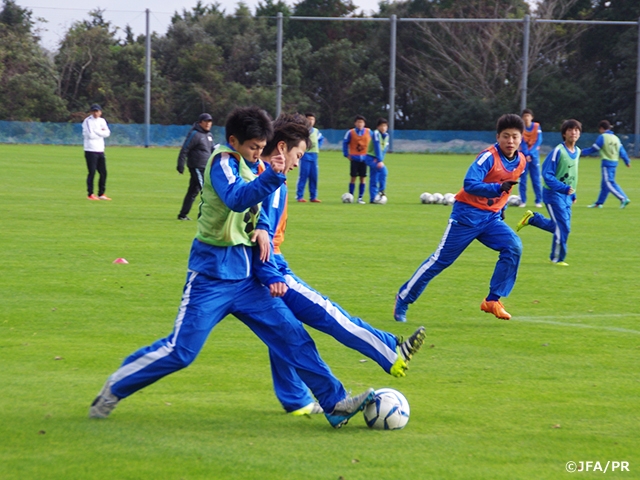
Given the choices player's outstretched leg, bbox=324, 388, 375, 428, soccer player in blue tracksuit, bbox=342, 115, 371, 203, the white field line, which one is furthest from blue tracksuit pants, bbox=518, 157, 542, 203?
player's outstretched leg, bbox=324, 388, 375, 428

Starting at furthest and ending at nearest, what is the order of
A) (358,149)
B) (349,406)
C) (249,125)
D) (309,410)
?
1. (358,149)
2. (309,410)
3. (349,406)
4. (249,125)

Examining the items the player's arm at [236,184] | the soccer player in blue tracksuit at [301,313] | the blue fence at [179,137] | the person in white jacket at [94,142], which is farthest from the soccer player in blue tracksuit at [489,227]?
the blue fence at [179,137]

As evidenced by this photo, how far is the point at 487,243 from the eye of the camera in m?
8.59

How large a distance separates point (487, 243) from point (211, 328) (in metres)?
4.15

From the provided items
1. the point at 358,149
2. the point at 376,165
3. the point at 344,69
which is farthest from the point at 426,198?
the point at 344,69

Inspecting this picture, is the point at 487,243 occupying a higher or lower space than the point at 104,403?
higher

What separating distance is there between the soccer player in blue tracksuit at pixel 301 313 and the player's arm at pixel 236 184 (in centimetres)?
39

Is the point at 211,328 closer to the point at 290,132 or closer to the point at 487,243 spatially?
the point at 290,132

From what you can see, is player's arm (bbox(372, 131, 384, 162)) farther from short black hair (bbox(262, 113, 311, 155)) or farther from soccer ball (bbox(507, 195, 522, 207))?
short black hair (bbox(262, 113, 311, 155))

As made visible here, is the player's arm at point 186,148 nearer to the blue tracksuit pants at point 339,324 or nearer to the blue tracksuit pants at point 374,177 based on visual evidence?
the blue tracksuit pants at point 374,177

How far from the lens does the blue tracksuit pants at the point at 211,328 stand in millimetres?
5000

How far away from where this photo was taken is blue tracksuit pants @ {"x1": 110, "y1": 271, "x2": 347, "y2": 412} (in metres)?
5.00

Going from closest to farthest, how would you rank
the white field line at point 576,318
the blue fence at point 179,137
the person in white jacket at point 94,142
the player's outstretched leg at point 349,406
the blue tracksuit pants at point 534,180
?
the player's outstretched leg at point 349,406, the white field line at point 576,318, the person in white jacket at point 94,142, the blue tracksuit pants at point 534,180, the blue fence at point 179,137

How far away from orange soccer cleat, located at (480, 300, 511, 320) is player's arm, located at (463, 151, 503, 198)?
97 cm
